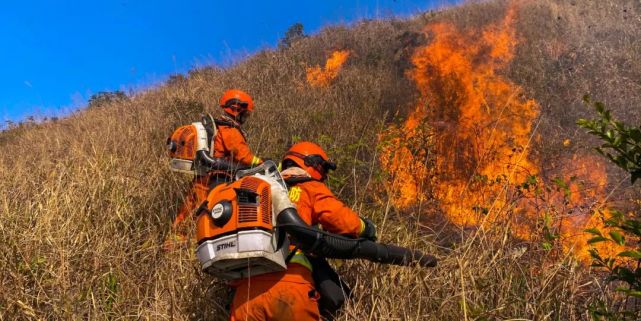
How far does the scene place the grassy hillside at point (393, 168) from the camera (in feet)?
9.27

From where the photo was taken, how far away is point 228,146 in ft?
15.8

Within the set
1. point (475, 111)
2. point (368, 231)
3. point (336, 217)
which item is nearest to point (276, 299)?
point (336, 217)

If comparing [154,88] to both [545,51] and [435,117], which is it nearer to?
[435,117]

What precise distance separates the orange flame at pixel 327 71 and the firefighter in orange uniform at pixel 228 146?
4932 mm

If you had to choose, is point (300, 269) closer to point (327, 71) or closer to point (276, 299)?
point (276, 299)

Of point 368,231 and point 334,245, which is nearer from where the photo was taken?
point 334,245

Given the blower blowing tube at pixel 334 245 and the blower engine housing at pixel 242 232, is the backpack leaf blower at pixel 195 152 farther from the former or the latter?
the blower blowing tube at pixel 334 245

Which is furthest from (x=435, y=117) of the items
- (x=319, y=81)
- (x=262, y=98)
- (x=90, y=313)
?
(x=90, y=313)

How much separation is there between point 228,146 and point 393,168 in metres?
1.92

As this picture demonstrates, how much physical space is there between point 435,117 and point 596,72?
3829 mm

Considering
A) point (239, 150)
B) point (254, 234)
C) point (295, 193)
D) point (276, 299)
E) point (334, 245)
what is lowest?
point (276, 299)

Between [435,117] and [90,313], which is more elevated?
[435,117]

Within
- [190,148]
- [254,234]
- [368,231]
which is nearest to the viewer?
[254,234]

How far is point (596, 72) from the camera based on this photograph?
988 centimetres
